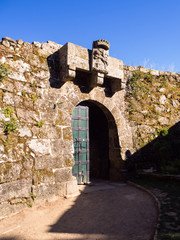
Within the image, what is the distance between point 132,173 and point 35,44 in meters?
4.25

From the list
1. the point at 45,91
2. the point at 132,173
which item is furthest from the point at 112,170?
the point at 45,91

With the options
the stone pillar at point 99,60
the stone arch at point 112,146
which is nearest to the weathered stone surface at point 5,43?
the stone pillar at point 99,60

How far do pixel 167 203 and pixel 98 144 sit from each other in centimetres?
365

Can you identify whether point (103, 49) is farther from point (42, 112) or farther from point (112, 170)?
point (112, 170)

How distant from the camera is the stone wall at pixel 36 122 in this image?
11.7 ft

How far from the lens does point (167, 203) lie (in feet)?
10.9

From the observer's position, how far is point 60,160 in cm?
435

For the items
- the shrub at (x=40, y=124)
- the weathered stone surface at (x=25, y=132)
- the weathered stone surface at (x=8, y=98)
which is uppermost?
the weathered stone surface at (x=8, y=98)

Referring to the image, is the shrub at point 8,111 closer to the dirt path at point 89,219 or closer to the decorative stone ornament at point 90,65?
the decorative stone ornament at point 90,65

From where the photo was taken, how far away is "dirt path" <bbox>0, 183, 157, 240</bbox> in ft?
8.34

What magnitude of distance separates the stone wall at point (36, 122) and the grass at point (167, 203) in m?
1.15

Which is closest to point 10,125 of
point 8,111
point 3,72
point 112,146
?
point 8,111

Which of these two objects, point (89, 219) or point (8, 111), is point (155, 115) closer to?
point (89, 219)

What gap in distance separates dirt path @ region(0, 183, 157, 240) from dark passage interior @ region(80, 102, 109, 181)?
2.17 metres
